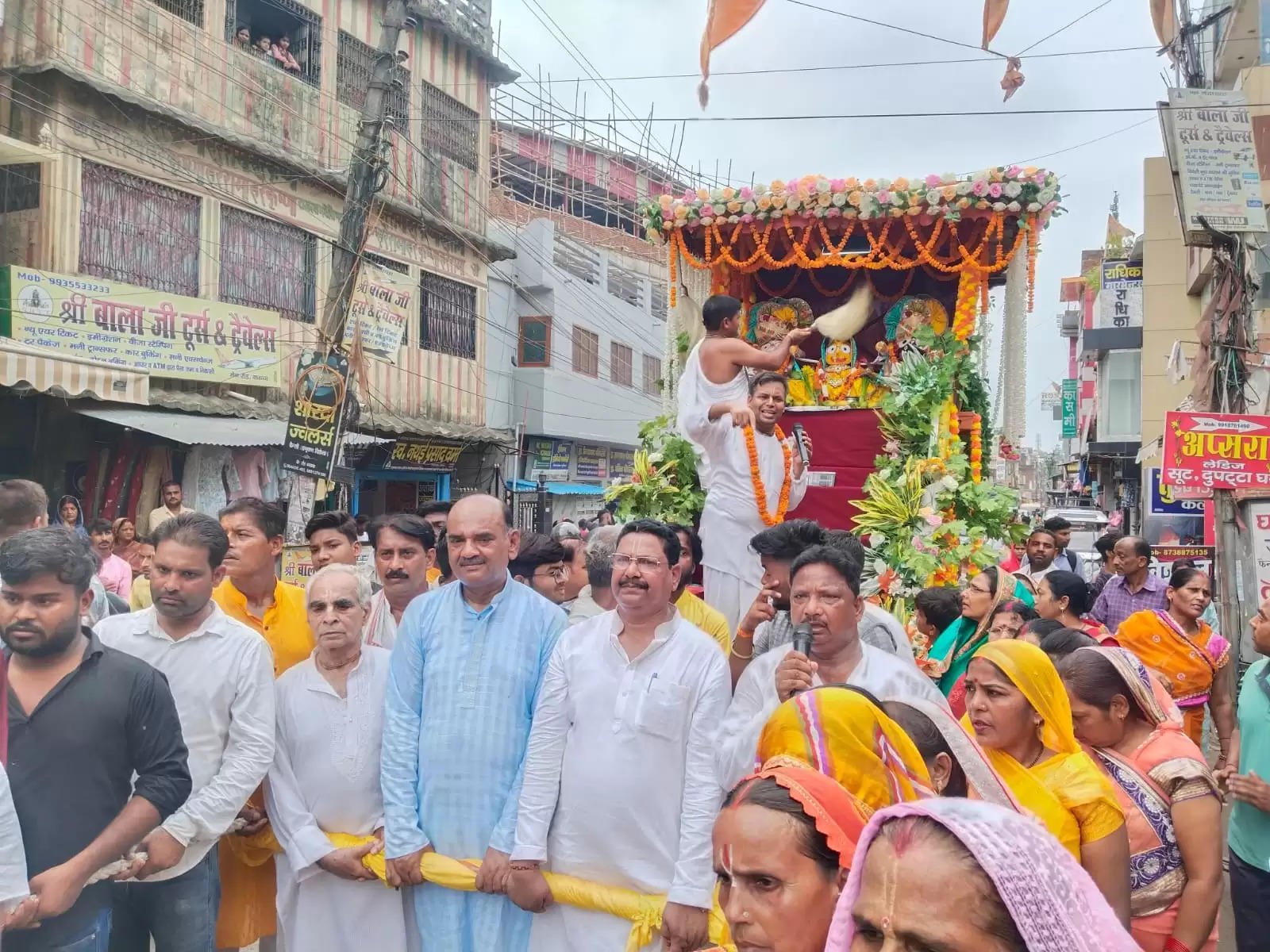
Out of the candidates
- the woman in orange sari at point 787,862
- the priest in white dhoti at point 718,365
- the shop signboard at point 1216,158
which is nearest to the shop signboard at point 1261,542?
the shop signboard at point 1216,158

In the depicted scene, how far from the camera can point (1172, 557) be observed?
9.96 metres

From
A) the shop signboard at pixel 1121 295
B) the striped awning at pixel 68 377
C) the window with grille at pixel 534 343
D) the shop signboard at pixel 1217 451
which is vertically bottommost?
the shop signboard at pixel 1217 451

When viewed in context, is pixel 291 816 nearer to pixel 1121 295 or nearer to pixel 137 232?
pixel 137 232

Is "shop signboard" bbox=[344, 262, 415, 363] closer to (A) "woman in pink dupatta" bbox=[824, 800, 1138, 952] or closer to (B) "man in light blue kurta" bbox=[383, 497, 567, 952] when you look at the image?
(B) "man in light blue kurta" bbox=[383, 497, 567, 952]

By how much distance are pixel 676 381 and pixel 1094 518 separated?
1897cm

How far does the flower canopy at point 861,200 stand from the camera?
7.58 m

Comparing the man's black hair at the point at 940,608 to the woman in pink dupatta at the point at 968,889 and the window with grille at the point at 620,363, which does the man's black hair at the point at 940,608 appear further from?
the window with grille at the point at 620,363

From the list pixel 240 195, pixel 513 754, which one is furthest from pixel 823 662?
pixel 240 195

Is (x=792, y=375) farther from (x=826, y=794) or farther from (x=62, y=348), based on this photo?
(x=62, y=348)

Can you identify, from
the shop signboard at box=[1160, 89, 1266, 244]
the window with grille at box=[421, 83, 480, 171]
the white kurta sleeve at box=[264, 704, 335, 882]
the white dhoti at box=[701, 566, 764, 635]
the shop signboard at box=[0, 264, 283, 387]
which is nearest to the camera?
the white kurta sleeve at box=[264, 704, 335, 882]

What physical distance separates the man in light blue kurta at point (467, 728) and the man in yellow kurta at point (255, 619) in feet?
2.17

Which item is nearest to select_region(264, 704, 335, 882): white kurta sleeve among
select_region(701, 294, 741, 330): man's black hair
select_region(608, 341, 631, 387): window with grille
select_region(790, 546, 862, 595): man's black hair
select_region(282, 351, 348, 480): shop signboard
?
select_region(790, 546, 862, 595): man's black hair

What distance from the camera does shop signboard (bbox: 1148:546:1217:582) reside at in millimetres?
9523

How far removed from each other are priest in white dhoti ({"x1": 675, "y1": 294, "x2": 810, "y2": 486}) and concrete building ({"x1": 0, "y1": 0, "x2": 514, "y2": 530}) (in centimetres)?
565
